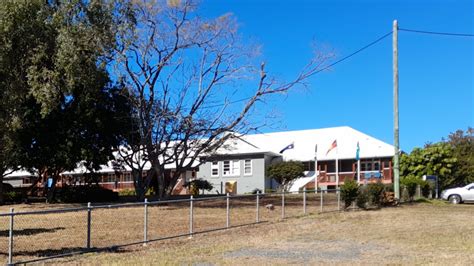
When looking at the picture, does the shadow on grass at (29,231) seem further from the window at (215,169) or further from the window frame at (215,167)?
the window at (215,169)

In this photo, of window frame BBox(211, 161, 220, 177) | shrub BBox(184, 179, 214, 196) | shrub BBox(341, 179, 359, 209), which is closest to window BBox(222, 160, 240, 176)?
window frame BBox(211, 161, 220, 177)

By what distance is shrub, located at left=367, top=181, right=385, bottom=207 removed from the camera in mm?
24906

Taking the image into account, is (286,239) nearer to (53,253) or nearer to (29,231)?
(53,253)

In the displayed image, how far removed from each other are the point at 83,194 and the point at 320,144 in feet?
86.5

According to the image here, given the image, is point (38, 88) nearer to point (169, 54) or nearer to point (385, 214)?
point (169, 54)

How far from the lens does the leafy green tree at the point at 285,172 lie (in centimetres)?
4888

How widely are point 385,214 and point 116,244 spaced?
460 inches

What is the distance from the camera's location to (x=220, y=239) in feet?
51.5

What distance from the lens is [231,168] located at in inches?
2154

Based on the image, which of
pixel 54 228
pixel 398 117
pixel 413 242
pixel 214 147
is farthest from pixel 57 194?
pixel 413 242

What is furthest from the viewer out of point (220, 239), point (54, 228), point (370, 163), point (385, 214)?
point (370, 163)

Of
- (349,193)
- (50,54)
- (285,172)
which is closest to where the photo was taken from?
(349,193)

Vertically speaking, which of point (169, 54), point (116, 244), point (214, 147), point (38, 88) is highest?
point (169, 54)

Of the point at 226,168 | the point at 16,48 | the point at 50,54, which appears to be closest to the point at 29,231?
the point at 16,48
